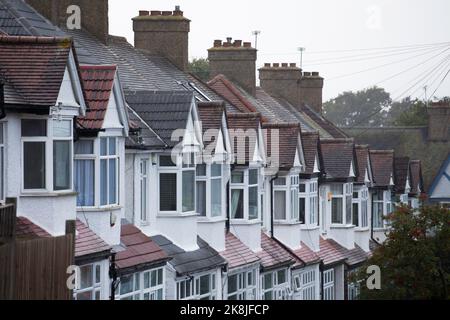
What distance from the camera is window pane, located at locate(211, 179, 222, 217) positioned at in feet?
122

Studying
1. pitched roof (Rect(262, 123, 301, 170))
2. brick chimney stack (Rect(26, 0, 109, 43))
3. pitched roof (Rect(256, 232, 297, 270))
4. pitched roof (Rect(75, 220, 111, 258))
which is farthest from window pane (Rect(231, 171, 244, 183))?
pitched roof (Rect(75, 220, 111, 258))

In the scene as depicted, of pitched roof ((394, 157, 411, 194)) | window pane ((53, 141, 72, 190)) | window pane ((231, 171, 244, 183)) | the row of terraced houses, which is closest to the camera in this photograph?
the row of terraced houses

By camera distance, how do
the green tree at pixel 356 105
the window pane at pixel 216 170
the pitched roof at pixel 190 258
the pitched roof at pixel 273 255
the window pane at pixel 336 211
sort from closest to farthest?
the pitched roof at pixel 190 258
the window pane at pixel 216 170
the pitched roof at pixel 273 255
the window pane at pixel 336 211
the green tree at pixel 356 105

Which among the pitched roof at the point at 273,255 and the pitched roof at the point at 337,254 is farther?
the pitched roof at the point at 337,254

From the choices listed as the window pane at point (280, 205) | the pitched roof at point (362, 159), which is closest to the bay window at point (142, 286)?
the window pane at point (280, 205)

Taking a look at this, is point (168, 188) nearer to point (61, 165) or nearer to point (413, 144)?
point (61, 165)

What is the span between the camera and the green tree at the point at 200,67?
92.9m

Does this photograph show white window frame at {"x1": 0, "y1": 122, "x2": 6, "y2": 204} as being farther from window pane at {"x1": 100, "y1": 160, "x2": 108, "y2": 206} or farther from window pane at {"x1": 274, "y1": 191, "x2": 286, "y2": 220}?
window pane at {"x1": 274, "y1": 191, "x2": 286, "y2": 220}

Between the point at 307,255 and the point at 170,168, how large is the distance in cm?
1395

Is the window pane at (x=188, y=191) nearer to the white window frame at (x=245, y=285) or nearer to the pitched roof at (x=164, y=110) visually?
the pitched roof at (x=164, y=110)

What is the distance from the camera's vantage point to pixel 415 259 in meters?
40.8

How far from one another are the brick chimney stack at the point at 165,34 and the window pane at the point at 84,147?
56.3 ft

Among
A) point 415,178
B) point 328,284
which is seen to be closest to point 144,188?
point 328,284

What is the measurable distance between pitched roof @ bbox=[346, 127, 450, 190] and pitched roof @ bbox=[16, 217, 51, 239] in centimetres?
5176
